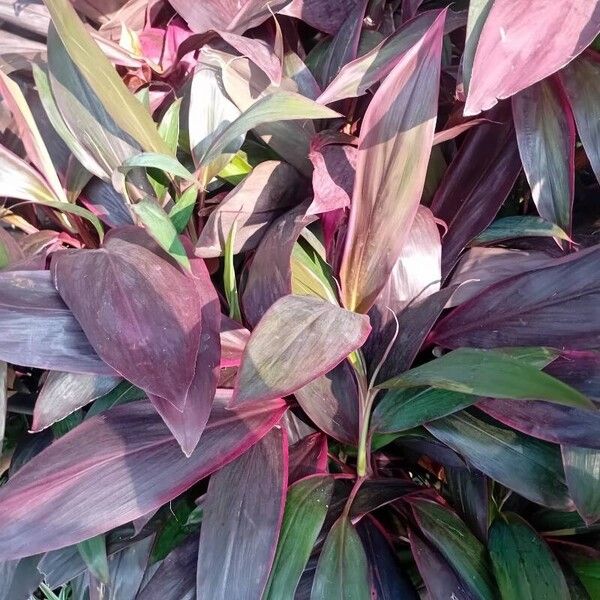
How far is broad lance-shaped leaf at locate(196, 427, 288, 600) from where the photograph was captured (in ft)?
1.70

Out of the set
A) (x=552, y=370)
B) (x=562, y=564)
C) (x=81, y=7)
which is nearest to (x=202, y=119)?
(x=81, y=7)

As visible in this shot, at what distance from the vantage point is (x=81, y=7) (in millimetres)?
883

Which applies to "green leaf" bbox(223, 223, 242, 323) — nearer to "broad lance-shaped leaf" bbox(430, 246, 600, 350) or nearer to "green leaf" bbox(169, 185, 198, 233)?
"green leaf" bbox(169, 185, 198, 233)

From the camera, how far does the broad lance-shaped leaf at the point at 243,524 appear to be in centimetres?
52

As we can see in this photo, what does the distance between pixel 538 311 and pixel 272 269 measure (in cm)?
25

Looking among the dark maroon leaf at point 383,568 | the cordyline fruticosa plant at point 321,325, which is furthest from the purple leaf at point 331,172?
the dark maroon leaf at point 383,568

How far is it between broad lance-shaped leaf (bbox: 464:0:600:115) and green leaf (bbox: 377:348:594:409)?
0.20m

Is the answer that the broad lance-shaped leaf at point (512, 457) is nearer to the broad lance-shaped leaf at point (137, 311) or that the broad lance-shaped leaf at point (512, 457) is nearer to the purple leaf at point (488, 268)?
the purple leaf at point (488, 268)

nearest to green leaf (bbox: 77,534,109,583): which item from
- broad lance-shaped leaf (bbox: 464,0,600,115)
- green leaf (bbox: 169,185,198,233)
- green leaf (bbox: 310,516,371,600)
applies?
green leaf (bbox: 310,516,371,600)

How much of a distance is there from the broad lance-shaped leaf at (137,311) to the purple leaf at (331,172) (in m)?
0.15

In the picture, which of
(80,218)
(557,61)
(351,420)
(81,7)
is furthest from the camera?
(81,7)

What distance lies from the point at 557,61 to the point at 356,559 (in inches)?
18.3

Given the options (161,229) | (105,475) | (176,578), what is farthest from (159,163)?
(176,578)

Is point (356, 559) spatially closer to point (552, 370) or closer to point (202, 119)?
point (552, 370)
